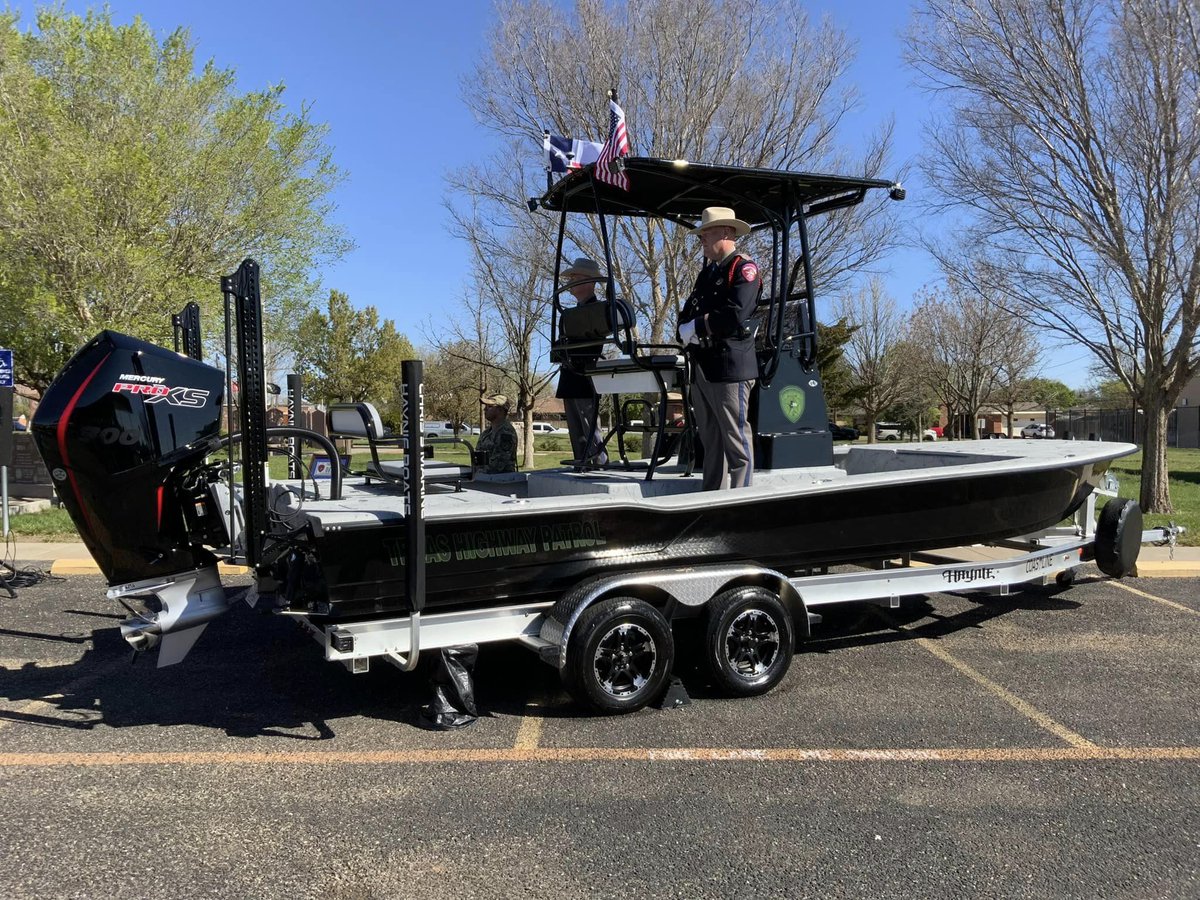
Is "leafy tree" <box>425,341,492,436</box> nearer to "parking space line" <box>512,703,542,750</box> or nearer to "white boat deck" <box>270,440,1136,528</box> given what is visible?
"white boat deck" <box>270,440,1136,528</box>

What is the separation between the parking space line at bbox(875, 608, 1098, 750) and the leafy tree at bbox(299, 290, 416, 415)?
107 feet

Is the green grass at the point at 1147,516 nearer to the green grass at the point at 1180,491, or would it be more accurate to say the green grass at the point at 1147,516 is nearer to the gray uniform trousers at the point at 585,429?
the green grass at the point at 1180,491

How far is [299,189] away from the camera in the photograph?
15125 millimetres

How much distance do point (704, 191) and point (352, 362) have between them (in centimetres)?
3402

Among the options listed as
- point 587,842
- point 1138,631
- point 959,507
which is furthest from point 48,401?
point 1138,631

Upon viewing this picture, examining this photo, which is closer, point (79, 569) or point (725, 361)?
point (725, 361)

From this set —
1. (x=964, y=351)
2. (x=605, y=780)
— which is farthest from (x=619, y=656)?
(x=964, y=351)

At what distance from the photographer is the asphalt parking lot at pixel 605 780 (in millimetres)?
2971

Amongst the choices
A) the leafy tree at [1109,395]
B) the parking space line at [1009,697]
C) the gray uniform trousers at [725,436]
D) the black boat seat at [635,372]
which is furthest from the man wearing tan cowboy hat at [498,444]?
the leafy tree at [1109,395]

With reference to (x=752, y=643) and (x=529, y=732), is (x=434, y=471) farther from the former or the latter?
(x=752, y=643)

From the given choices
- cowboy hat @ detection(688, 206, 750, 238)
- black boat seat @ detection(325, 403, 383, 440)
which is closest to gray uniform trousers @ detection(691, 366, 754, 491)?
cowboy hat @ detection(688, 206, 750, 238)

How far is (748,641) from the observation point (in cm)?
465

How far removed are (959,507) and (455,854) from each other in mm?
3491

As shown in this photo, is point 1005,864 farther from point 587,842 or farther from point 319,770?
point 319,770
